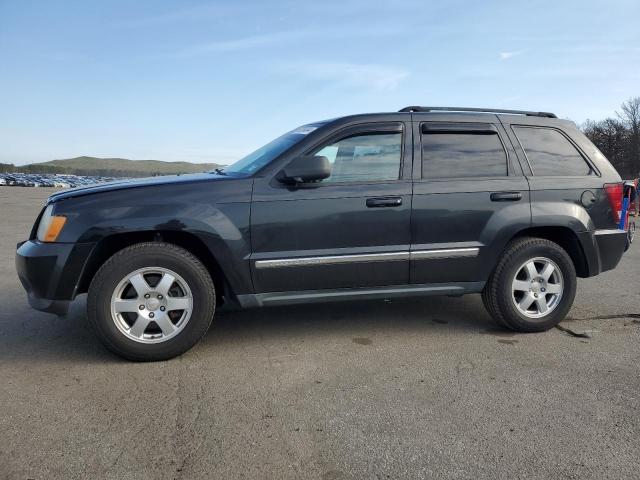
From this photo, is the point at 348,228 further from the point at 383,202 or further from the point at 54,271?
the point at 54,271

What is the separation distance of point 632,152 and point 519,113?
213 feet

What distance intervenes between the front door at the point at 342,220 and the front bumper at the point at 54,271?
119 centimetres

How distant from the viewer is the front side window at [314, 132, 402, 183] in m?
3.79

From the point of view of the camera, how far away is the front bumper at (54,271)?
3.38 meters

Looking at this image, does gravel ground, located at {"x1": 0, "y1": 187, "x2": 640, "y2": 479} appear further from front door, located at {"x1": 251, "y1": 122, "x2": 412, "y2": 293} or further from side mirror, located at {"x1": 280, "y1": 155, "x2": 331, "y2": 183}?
side mirror, located at {"x1": 280, "y1": 155, "x2": 331, "y2": 183}

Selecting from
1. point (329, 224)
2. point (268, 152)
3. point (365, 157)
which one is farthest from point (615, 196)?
point (268, 152)

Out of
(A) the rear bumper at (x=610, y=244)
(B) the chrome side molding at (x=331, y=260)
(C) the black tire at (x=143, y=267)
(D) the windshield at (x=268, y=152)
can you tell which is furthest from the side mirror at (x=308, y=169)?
(A) the rear bumper at (x=610, y=244)

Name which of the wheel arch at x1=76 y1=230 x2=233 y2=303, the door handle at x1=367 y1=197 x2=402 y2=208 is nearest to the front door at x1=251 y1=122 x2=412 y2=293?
the door handle at x1=367 y1=197 x2=402 y2=208

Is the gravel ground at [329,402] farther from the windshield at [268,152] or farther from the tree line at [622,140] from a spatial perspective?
the tree line at [622,140]

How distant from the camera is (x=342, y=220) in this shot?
3682 millimetres

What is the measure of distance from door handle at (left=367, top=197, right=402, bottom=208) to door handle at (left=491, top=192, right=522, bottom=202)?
2.64ft

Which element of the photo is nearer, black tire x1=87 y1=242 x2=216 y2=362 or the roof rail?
black tire x1=87 y1=242 x2=216 y2=362

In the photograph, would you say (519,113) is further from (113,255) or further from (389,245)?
(113,255)

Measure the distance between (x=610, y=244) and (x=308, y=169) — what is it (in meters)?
2.71
